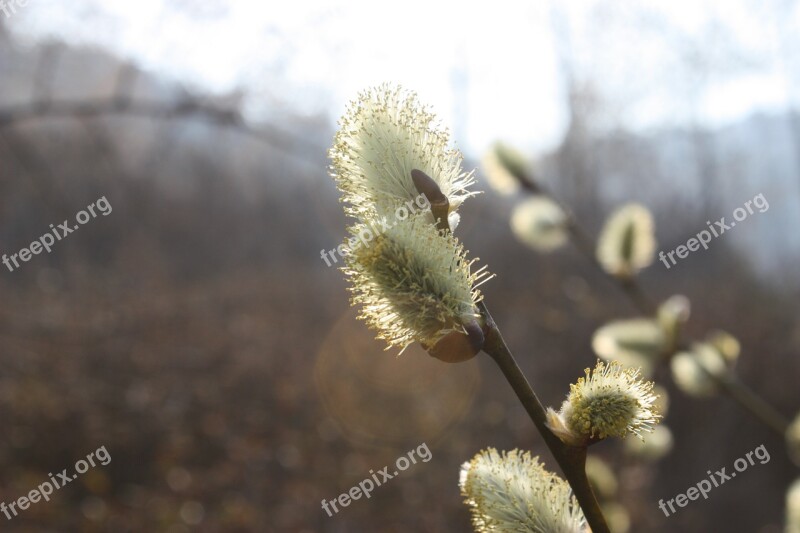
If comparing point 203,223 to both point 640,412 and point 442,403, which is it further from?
point 640,412

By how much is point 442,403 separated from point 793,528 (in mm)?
4215

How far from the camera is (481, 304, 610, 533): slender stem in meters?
0.52

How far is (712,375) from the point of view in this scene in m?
1.44

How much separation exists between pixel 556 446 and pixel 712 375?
1.07 metres

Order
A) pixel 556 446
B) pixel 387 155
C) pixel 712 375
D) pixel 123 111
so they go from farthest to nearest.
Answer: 1. pixel 123 111
2. pixel 712 375
3. pixel 387 155
4. pixel 556 446

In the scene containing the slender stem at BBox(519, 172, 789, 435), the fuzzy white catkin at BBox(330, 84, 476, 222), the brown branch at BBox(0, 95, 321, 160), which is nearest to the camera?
the fuzzy white catkin at BBox(330, 84, 476, 222)

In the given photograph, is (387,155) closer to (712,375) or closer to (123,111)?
(712,375)

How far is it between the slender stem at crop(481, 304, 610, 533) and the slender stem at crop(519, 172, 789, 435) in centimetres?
104

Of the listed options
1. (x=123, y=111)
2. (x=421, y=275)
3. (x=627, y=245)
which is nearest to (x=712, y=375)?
(x=627, y=245)

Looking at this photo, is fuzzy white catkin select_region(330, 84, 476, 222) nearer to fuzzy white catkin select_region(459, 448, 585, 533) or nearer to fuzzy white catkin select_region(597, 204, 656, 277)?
fuzzy white catkin select_region(459, 448, 585, 533)

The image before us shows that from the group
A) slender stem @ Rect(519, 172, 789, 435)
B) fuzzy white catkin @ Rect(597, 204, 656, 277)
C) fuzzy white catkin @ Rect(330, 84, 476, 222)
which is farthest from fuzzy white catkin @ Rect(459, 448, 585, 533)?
fuzzy white catkin @ Rect(597, 204, 656, 277)

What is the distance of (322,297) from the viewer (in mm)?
7438

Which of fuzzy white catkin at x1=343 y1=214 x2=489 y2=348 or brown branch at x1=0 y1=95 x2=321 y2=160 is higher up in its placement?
brown branch at x1=0 y1=95 x2=321 y2=160

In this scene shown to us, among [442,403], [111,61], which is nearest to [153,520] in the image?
[442,403]
